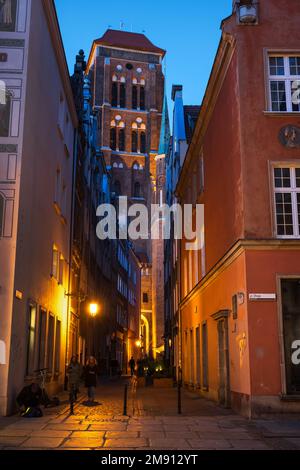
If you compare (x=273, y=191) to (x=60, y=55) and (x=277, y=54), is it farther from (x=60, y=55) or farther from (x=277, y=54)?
(x=60, y=55)

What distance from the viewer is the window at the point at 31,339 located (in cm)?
1823

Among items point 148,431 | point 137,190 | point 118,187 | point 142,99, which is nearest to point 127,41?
point 142,99

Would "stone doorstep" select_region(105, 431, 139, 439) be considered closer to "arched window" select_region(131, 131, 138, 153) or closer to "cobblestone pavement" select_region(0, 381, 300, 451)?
"cobblestone pavement" select_region(0, 381, 300, 451)

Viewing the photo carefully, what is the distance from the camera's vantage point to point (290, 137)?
17.1m

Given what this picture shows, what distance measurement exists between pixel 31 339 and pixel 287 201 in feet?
29.2

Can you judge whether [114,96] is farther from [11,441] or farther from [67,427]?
[11,441]

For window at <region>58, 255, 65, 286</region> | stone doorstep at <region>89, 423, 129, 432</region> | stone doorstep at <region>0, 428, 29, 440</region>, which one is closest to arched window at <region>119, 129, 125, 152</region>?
window at <region>58, 255, 65, 286</region>

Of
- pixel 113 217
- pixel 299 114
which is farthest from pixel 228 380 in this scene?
pixel 113 217

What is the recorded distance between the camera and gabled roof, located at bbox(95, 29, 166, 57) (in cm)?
9758

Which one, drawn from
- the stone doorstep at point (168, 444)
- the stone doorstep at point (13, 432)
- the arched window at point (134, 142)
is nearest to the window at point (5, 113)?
the stone doorstep at point (13, 432)

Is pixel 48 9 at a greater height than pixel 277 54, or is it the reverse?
pixel 48 9

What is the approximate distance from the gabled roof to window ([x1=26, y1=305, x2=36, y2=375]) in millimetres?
84774

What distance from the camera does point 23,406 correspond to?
16.0 m
